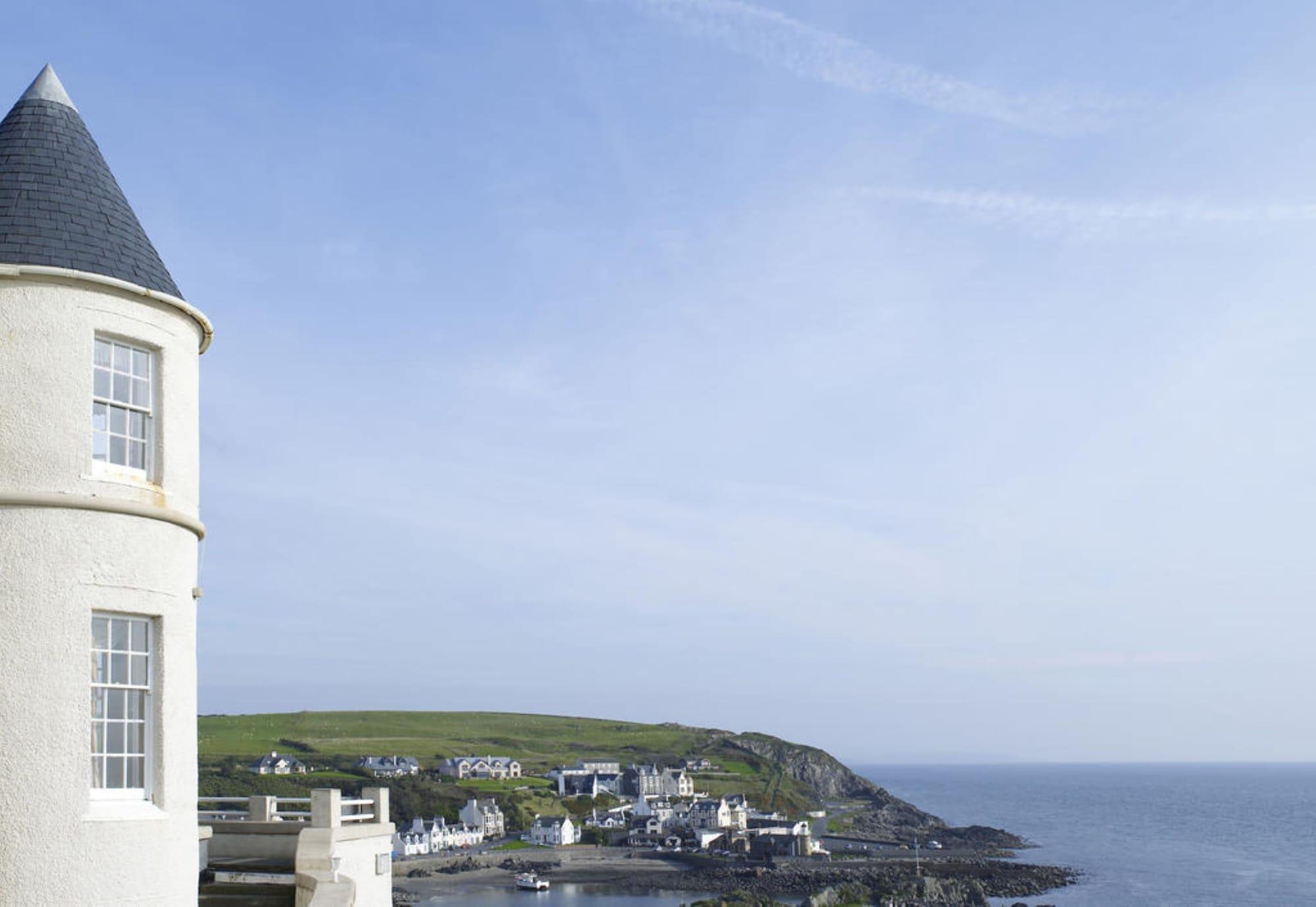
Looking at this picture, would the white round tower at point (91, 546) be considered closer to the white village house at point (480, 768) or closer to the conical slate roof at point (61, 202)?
the conical slate roof at point (61, 202)

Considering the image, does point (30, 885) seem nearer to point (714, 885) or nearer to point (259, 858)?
point (259, 858)

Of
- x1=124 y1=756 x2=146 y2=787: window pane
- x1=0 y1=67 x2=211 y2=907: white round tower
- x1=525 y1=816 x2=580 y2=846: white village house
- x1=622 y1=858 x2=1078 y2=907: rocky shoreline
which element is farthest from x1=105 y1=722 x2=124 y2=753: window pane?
x1=525 y1=816 x2=580 y2=846: white village house

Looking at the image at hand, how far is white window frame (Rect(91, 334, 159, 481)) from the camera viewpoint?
11742 millimetres

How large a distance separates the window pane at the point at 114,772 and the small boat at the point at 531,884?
9334cm

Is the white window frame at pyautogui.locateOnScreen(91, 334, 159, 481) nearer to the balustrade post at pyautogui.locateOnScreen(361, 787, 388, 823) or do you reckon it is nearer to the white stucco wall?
the white stucco wall

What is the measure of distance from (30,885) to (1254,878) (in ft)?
385

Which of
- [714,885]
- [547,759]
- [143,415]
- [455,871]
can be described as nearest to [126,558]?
[143,415]

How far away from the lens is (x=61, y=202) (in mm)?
12336

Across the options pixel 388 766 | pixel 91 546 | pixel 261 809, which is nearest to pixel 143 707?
pixel 91 546

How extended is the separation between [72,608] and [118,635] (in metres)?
0.65

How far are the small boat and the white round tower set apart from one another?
92.3 metres

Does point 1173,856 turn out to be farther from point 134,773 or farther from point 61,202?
point 61,202

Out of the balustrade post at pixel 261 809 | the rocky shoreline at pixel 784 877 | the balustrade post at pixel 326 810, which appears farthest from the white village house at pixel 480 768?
the balustrade post at pixel 326 810

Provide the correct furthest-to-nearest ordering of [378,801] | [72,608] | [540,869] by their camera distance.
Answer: [540,869] < [378,801] < [72,608]
